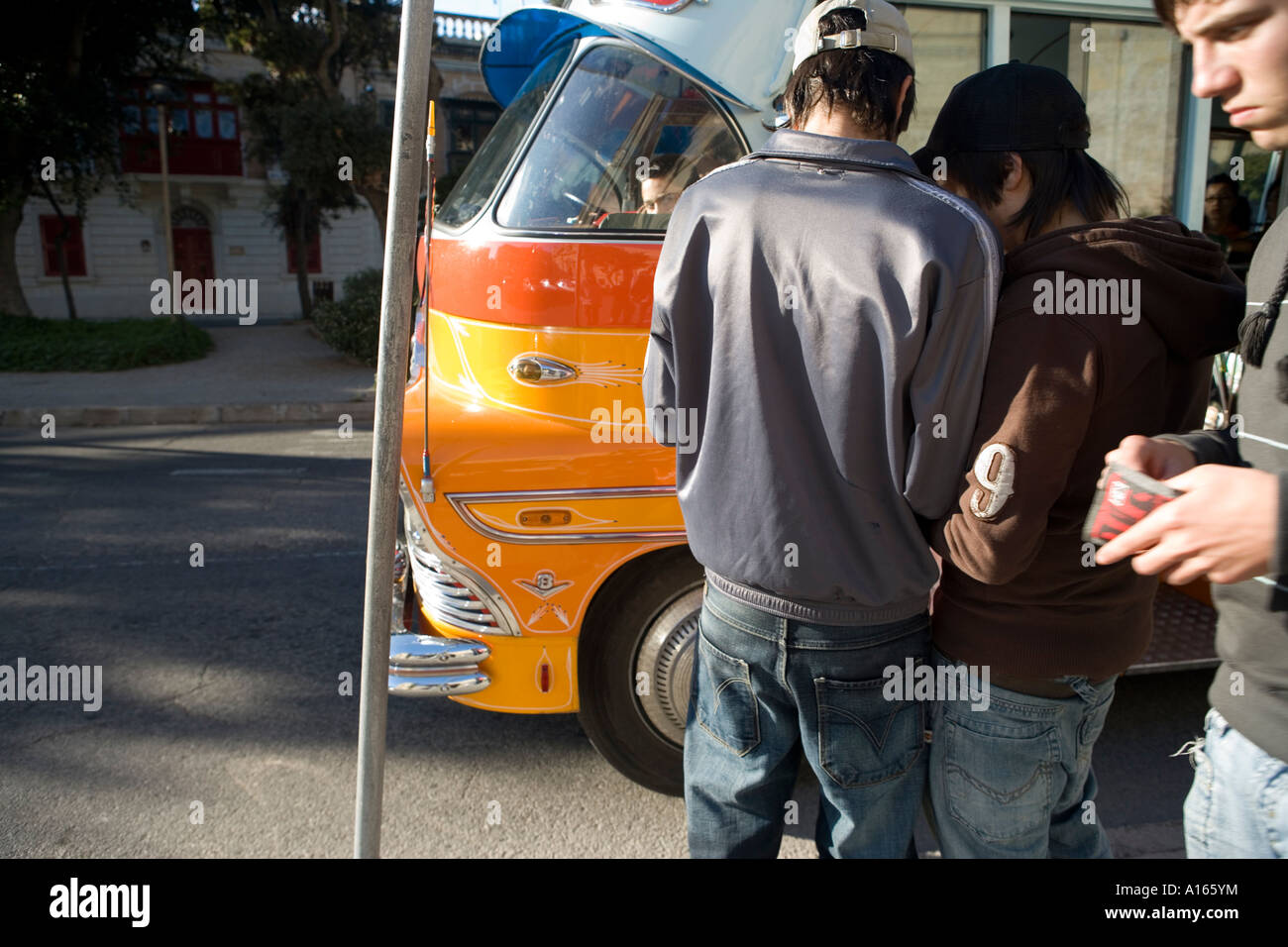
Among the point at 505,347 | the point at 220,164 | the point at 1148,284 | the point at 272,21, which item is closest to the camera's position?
the point at 1148,284

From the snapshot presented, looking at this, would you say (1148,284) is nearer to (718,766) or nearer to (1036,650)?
(1036,650)

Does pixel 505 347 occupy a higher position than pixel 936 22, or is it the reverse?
pixel 936 22

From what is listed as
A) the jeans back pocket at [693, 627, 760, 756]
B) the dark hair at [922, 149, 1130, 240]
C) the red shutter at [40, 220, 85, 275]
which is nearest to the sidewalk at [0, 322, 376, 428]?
the jeans back pocket at [693, 627, 760, 756]

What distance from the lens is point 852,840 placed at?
182cm

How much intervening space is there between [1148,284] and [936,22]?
6.52 feet

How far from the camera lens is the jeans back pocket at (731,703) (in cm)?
183

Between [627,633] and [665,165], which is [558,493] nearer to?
[627,633]

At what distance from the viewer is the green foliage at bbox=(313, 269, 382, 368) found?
14.0 m

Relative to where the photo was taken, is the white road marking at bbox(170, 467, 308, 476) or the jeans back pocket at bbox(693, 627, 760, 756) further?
the white road marking at bbox(170, 467, 308, 476)

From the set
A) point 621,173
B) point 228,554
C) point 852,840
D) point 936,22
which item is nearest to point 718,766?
point 852,840

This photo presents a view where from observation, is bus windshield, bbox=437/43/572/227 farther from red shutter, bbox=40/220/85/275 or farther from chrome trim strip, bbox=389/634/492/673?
red shutter, bbox=40/220/85/275

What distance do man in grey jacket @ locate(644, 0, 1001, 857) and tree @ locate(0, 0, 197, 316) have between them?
679 inches

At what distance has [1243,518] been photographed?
1.13 metres

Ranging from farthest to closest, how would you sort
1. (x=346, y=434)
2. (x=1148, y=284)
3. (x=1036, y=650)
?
(x=346, y=434)
(x=1036, y=650)
(x=1148, y=284)
